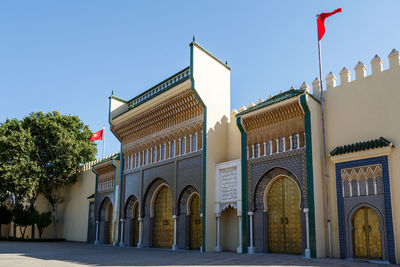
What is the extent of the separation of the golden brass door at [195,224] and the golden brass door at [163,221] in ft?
3.75

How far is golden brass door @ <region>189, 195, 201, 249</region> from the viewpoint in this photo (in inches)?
576

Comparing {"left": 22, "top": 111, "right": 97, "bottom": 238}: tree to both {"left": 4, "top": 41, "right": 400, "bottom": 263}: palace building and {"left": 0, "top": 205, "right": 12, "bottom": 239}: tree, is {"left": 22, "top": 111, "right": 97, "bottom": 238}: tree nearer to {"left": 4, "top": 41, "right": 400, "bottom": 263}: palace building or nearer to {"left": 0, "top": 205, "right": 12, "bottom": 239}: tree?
{"left": 0, "top": 205, "right": 12, "bottom": 239}: tree

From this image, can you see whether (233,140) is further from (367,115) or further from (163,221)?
(367,115)

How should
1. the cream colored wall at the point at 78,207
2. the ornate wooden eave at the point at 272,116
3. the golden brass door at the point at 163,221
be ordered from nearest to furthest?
the ornate wooden eave at the point at 272,116
the golden brass door at the point at 163,221
the cream colored wall at the point at 78,207

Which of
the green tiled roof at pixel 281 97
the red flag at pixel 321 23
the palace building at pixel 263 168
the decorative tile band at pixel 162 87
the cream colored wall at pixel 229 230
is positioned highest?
the red flag at pixel 321 23

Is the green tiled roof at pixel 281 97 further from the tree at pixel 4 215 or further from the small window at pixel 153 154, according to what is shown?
the tree at pixel 4 215

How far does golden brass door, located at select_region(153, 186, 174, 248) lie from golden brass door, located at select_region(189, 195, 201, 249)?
1142mm

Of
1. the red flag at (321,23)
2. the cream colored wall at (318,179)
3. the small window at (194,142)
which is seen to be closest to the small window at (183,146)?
the small window at (194,142)

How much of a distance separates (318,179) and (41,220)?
58.8ft

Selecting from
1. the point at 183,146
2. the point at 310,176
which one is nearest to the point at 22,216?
the point at 183,146

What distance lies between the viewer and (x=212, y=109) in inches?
591

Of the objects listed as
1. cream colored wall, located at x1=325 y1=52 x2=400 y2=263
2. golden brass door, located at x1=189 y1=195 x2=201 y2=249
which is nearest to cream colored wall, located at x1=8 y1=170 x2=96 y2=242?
golden brass door, located at x1=189 y1=195 x2=201 y2=249

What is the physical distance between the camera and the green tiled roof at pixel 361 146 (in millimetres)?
10356

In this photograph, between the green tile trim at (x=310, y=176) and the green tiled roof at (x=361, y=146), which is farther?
the green tile trim at (x=310, y=176)
